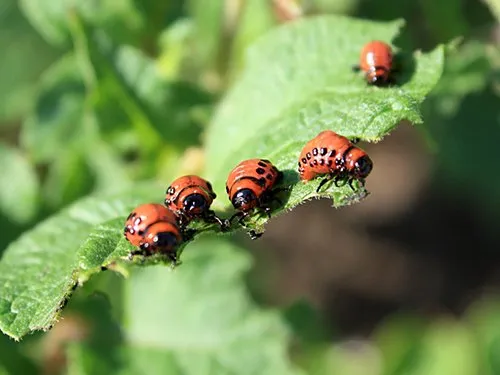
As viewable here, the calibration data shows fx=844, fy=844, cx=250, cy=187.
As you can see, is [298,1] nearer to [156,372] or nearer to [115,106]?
[115,106]

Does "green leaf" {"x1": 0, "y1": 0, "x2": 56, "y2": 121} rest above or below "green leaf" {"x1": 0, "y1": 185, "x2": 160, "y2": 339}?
above

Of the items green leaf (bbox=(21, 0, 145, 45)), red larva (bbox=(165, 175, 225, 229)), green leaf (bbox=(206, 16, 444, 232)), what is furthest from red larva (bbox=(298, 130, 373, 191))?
green leaf (bbox=(21, 0, 145, 45))

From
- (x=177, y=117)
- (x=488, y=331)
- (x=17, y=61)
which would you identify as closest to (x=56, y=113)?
(x=177, y=117)

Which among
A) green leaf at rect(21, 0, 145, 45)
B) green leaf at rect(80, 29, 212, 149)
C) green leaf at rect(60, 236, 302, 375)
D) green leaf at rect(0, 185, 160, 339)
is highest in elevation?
green leaf at rect(21, 0, 145, 45)

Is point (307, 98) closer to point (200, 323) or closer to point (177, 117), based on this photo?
point (177, 117)

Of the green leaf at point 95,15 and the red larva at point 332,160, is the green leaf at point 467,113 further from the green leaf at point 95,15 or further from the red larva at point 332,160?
the green leaf at point 95,15

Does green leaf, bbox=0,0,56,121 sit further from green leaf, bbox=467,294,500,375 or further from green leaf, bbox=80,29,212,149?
green leaf, bbox=467,294,500,375
